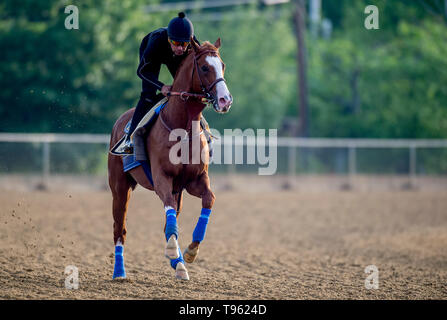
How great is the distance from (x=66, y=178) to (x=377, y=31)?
2132cm

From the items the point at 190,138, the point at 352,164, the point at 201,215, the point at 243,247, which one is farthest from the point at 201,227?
the point at 352,164

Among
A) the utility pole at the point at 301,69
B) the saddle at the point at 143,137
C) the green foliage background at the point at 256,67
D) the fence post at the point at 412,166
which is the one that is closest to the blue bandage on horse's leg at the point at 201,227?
the saddle at the point at 143,137

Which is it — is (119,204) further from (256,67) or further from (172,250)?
(256,67)

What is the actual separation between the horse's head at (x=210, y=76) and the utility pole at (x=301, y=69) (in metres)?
22.6

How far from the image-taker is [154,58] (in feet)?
22.9

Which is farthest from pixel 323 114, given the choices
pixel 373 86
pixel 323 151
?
pixel 323 151

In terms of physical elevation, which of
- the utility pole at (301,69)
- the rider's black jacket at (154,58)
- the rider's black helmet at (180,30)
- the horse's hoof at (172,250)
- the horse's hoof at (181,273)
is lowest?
the horse's hoof at (181,273)

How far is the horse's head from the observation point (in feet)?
19.6

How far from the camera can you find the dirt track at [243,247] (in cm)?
668

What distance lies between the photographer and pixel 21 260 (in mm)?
8594

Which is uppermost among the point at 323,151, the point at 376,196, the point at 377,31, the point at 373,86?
the point at 377,31

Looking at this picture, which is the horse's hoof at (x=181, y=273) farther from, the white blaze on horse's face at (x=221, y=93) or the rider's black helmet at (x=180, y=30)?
the rider's black helmet at (x=180, y=30)

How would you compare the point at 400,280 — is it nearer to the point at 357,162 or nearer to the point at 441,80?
the point at 357,162

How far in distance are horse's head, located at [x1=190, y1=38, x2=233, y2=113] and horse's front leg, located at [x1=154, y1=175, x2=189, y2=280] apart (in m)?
1.04
